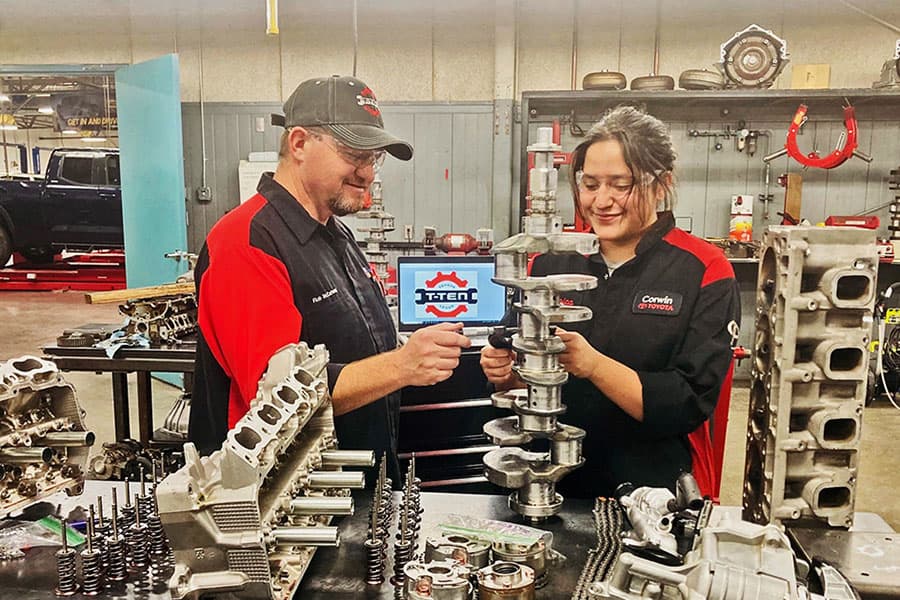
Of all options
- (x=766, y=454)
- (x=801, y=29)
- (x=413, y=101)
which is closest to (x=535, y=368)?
(x=766, y=454)

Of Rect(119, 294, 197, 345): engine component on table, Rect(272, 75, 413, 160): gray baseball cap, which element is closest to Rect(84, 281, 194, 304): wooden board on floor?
Rect(119, 294, 197, 345): engine component on table

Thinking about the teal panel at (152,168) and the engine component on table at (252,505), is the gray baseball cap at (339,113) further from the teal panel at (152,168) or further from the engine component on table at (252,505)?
the teal panel at (152,168)

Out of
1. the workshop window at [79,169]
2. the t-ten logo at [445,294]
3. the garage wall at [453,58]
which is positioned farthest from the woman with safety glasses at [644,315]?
the workshop window at [79,169]

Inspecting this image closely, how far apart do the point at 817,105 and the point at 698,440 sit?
160 inches

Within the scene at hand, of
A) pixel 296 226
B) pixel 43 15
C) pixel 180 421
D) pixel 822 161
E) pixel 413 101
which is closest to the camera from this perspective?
pixel 296 226

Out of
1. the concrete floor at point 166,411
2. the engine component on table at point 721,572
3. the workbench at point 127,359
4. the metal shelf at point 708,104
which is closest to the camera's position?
the engine component on table at point 721,572

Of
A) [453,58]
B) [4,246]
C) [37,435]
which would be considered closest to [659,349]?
[37,435]

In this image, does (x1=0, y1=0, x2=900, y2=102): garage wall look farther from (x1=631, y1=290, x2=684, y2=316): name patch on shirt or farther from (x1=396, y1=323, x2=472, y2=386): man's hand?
(x1=396, y1=323, x2=472, y2=386): man's hand

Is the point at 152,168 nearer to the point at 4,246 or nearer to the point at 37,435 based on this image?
the point at 37,435

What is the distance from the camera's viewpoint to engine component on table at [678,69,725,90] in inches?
177

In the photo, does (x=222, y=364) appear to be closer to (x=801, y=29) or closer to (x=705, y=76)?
(x=705, y=76)

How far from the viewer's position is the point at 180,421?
10.9 ft

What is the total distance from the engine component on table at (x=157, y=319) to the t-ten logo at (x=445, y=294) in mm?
941

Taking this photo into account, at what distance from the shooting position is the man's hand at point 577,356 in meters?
1.31
